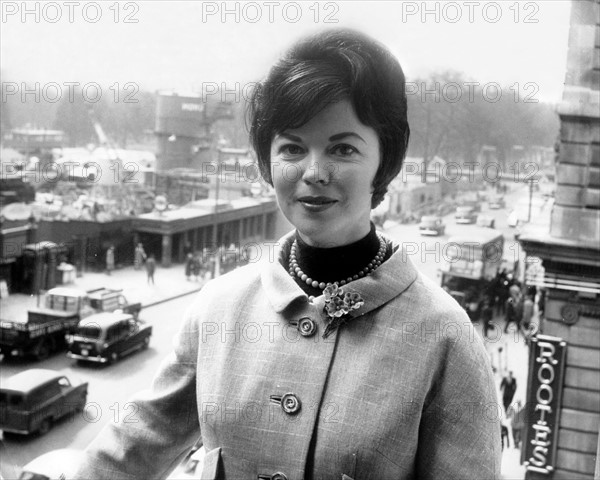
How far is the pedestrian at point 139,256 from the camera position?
6.81ft

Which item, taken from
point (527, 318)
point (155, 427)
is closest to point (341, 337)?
point (155, 427)

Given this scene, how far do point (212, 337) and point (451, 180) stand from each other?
1.02 meters

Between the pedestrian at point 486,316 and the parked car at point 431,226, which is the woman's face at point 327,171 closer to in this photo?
the parked car at point 431,226

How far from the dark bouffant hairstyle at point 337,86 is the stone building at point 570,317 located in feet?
3.89

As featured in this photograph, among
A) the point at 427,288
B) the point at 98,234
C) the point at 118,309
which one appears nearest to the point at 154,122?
the point at 98,234

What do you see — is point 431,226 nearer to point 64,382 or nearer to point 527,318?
point 527,318

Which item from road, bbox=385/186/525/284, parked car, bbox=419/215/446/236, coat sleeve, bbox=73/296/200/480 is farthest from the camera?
parked car, bbox=419/215/446/236

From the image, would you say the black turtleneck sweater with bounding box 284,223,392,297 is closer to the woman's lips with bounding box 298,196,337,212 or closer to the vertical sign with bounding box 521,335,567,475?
the woman's lips with bounding box 298,196,337,212

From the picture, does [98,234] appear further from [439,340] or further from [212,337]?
[439,340]

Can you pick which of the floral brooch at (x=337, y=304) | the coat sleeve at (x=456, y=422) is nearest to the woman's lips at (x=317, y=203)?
the floral brooch at (x=337, y=304)

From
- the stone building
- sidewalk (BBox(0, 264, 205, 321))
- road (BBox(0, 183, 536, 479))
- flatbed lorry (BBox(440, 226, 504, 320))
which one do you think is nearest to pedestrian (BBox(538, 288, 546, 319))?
the stone building

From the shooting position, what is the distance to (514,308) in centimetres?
205

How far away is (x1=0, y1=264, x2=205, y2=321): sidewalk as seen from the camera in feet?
6.77

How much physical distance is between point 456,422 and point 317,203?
0.32 meters
